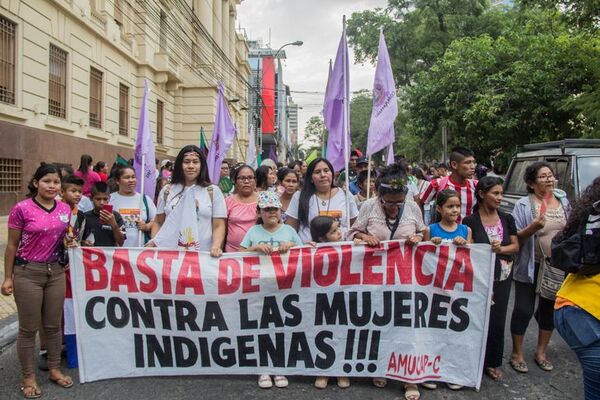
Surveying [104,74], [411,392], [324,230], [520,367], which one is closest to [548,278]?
[520,367]

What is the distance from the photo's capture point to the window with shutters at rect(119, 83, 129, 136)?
1839cm

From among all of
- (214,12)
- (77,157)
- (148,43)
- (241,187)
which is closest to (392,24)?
(214,12)

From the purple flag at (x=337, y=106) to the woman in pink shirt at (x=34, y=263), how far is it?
3048 mm

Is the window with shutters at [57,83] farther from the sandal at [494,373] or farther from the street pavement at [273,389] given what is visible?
the sandal at [494,373]

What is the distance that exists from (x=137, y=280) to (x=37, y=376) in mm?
1180

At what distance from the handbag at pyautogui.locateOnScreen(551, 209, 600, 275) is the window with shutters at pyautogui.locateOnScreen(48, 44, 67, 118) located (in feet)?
45.4

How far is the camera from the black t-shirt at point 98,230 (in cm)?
444

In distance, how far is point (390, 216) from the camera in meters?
3.99

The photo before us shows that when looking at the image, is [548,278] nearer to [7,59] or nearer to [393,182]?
[393,182]

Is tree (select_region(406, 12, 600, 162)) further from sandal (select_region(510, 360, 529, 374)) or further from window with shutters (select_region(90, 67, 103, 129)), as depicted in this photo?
window with shutters (select_region(90, 67, 103, 129))

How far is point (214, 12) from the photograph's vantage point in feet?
97.0

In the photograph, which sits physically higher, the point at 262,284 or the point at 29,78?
the point at 29,78

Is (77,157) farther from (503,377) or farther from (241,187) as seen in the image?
(503,377)

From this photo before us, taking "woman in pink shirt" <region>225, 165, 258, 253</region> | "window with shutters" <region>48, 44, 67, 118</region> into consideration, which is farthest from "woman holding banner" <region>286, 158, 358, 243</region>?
"window with shutters" <region>48, 44, 67, 118</region>
